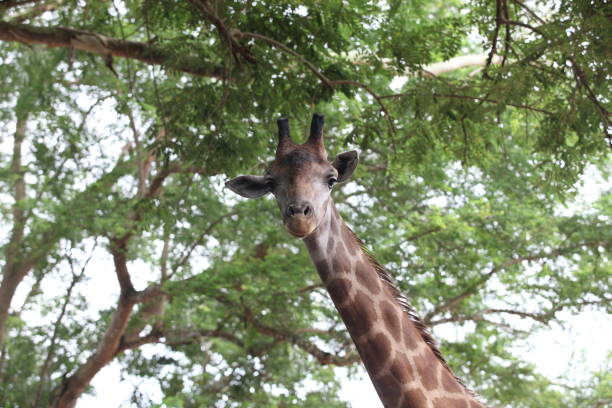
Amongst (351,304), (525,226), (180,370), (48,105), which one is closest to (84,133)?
(48,105)

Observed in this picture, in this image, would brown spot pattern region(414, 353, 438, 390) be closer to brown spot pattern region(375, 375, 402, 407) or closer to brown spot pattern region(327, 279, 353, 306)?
brown spot pattern region(375, 375, 402, 407)

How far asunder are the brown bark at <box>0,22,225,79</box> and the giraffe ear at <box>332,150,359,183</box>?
109 inches

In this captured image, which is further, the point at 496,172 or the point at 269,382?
the point at 269,382

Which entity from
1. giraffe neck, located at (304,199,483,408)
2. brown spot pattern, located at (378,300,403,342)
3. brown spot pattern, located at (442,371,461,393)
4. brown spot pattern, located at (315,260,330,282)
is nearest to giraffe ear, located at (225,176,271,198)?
giraffe neck, located at (304,199,483,408)

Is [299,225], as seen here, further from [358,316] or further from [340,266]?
[358,316]

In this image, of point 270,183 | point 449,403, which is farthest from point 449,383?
point 270,183

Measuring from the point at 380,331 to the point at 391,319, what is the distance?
0.12 meters

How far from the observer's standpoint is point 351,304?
3.67m

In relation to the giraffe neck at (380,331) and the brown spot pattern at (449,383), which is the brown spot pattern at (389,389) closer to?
the giraffe neck at (380,331)

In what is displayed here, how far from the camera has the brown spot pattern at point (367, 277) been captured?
3762 mm

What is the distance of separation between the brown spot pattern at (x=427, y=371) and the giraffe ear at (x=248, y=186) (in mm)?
1199

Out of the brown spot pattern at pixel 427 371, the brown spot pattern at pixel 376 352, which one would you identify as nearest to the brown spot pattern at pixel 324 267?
the brown spot pattern at pixel 376 352

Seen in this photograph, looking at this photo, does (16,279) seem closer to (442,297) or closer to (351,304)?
(442,297)

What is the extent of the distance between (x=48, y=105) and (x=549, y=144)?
7.55 m
